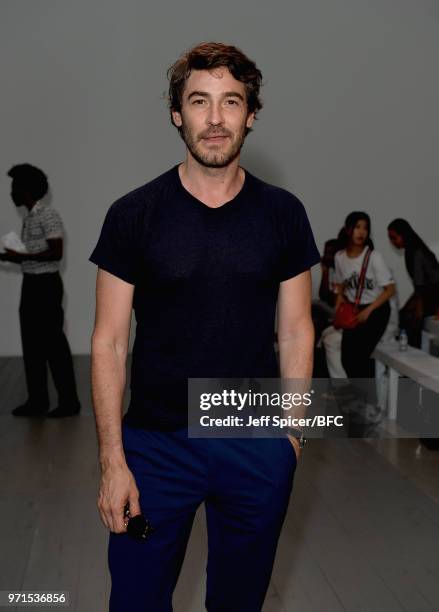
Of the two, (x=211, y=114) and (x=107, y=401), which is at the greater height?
(x=211, y=114)

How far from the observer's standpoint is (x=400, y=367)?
16.5 feet

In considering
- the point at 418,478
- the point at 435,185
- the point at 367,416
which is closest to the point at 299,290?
the point at 418,478

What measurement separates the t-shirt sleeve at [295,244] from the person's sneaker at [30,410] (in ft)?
12.8

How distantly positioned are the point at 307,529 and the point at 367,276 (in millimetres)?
2089

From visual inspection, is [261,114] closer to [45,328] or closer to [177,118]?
[45,328]

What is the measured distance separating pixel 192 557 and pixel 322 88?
5.80 meters

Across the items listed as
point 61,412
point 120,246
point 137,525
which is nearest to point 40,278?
point 61,412

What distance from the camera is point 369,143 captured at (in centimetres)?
822

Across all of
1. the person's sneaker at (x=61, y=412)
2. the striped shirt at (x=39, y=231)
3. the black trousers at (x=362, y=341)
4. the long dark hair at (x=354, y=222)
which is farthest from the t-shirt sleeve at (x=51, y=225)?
the black trousers at (x=362, y=341)

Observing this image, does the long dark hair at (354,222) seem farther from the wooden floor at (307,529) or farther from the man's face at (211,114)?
the man's face at (211,114)

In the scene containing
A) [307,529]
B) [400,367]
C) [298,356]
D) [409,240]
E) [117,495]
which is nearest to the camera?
[117,495]

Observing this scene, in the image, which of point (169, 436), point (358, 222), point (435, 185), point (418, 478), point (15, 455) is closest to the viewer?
point (169, 436)

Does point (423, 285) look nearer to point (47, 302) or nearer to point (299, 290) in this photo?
point (47, 302)

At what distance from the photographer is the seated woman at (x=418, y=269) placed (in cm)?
530
